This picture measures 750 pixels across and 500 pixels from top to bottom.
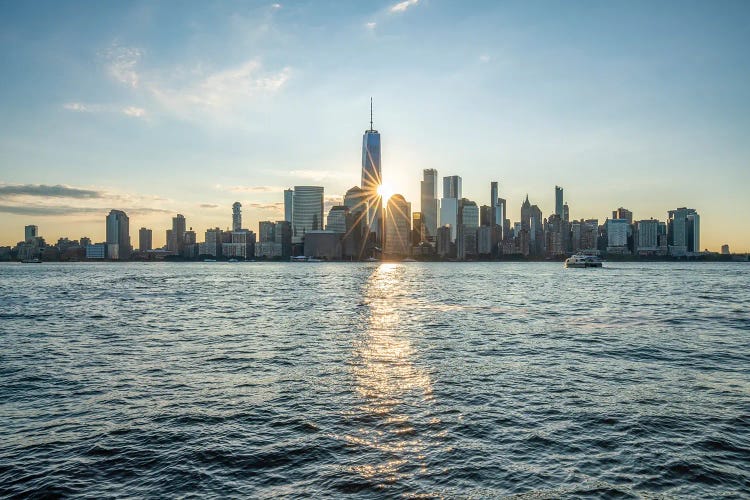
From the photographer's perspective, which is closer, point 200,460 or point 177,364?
point 200,460

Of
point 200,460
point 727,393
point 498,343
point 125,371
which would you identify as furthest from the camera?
point 498,343

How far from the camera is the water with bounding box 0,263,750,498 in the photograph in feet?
53.3

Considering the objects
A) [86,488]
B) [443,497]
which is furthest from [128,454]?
[443,497]

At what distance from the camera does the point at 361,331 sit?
49.4 m

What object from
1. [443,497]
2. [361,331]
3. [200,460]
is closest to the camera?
[443,497]

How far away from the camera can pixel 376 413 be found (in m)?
22.8

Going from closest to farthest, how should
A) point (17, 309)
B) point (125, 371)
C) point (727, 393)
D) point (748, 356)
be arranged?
point (727, 393) < point (125, 371) < point (748, 356) < point (17, 309)

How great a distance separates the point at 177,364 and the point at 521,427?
2338 cm

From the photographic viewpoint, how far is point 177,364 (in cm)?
3381

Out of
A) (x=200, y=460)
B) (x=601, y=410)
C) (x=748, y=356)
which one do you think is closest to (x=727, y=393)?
(x=601, y=410)

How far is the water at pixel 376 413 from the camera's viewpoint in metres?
16.2

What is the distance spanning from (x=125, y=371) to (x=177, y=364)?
323 cm

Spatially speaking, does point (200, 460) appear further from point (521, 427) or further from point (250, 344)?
point (250, 344)

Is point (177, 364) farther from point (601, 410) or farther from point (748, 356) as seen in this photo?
point (748, 356)
